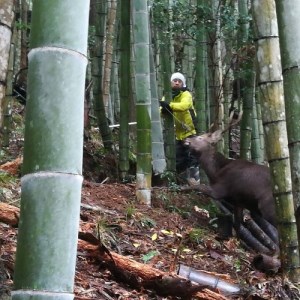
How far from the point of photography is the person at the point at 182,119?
7832mm

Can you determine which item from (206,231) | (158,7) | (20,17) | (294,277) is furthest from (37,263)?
(20,17)

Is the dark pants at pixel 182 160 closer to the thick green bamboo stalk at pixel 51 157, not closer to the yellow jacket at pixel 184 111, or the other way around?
the yellow jacket at pixel 184 111

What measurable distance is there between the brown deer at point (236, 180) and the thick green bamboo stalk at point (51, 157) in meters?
4.59

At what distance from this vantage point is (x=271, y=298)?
3.48 metres

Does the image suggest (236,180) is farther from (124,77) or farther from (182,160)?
(182,160)

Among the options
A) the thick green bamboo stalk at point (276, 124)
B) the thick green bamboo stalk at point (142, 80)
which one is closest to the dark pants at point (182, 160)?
the thick green bamboo stalk at point (142, 80)

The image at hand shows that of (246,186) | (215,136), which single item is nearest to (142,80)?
(215,136)

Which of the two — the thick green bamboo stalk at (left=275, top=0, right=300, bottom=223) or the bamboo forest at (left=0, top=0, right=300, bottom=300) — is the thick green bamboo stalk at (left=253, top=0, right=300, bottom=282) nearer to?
the bamboo forest at (left=0, top=0, right=300, bottom=300)

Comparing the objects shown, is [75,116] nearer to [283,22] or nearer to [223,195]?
[283,22]

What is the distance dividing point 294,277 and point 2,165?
3.54m

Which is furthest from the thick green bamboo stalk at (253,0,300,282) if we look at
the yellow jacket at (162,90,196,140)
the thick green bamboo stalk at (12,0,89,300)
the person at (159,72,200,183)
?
the yellow jacket at (162,90,196,140)

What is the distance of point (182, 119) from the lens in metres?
8.11

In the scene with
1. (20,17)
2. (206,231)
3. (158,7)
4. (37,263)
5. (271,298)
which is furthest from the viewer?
(20,17)

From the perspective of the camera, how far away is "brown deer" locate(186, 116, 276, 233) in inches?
250
